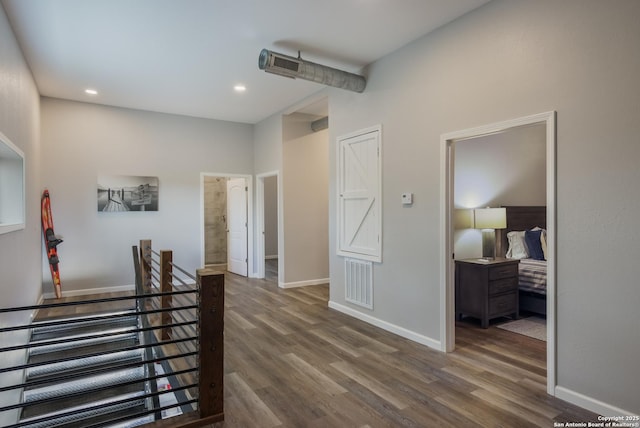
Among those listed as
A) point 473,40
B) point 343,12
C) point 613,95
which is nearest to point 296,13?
point 343,12

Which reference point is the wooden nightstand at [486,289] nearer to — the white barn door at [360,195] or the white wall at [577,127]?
the white wall at [577,127]

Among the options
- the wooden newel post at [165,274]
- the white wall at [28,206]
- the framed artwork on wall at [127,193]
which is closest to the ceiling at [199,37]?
the white wall at [28,206]

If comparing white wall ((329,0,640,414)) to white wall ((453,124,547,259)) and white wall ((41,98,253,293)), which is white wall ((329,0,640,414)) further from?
white wall ((41,98,253,293))

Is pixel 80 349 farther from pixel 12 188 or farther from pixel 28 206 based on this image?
pixel 12 188

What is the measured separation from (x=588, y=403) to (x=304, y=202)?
480 centimetres

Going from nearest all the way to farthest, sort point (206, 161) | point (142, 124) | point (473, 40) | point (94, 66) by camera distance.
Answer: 1. point (473, 40)
2. point (94, 66)
3. point (142, 124)
4. point (206, 161)

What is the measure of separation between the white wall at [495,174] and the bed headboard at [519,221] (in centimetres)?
12

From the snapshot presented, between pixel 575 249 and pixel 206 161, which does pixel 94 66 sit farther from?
pixel 575 249

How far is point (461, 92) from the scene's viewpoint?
328 cm

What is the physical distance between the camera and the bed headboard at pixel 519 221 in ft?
17.3

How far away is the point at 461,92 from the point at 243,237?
16.9ft

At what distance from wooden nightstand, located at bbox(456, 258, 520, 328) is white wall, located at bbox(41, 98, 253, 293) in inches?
182

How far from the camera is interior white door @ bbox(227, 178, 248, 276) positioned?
7340 millimetres

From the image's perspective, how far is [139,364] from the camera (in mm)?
2125
